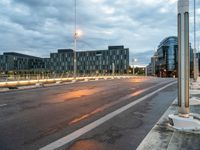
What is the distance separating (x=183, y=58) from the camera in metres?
7.25

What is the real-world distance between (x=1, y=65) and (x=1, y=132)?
439ft

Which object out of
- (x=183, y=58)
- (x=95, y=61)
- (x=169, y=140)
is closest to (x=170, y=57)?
(x=95, y=61)

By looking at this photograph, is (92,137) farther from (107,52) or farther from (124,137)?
(107,52)

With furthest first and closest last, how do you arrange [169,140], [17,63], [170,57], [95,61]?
[95,61] < [17,63] < [170,57] < [169,140]

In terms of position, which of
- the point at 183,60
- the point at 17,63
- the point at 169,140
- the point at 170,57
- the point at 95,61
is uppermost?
the point at 170,57

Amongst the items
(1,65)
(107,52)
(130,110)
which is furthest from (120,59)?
(130,110)

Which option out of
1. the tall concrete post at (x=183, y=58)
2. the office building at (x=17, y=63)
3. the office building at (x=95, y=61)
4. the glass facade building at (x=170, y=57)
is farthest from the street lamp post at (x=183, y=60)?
the office building at (x=95, y=61)

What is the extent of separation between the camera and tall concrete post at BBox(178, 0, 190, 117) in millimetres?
7203

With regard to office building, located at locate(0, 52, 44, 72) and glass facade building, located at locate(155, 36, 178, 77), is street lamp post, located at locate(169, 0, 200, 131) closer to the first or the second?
glass facade building, located at locate(155, 36, 178, 77)

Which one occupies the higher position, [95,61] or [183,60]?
[95,61]

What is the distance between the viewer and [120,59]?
131750mm

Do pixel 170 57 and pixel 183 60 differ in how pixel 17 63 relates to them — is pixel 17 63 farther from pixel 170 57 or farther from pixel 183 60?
pixel 183 60

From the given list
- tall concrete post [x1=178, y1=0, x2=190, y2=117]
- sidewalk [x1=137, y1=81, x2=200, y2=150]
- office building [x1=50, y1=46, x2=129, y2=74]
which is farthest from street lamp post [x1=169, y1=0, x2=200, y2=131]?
office building [x1=50, y1=46, x2=129, y2=74]

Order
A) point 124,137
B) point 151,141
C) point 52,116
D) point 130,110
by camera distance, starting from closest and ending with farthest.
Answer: point 151,141
point 124,137
point 52,116
point 130,110
